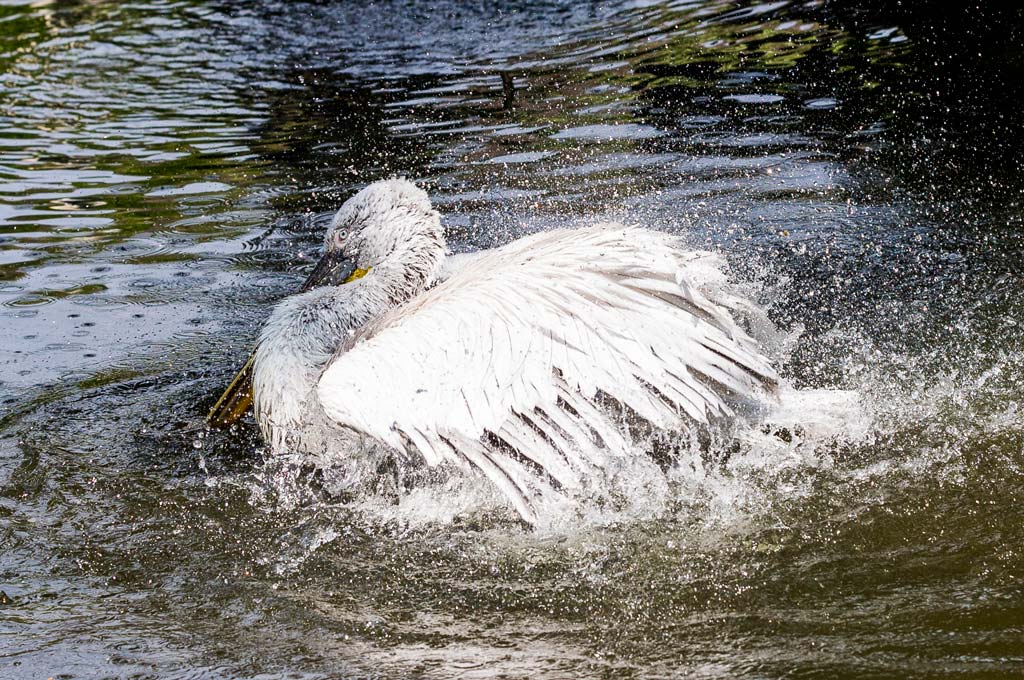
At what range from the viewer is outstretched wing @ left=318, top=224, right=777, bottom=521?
384cm

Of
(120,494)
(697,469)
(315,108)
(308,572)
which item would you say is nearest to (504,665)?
(308,572)

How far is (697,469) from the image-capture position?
3.97m

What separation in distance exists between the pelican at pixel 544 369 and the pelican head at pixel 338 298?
0.05 meters

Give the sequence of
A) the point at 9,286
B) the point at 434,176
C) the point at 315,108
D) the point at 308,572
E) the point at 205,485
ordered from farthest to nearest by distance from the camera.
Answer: the point at 315,108
the point at 434,176
the point at 9,286
the point at 205,485
the point at 308,572

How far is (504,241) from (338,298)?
1.47m

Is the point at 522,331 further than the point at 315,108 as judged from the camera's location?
No

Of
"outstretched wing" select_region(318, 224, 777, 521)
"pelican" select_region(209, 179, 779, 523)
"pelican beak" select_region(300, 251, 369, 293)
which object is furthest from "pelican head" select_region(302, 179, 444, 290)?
"outstretched wing" select_region(318, 224, 777, 521)

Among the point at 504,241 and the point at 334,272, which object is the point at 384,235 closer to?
the point at 334,272

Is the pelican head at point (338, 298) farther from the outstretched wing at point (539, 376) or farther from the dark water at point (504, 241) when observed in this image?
the outstretched wing at point (539, 376)

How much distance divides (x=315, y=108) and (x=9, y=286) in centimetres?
308

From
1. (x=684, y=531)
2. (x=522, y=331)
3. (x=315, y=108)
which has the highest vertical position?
(x=315, y=108)

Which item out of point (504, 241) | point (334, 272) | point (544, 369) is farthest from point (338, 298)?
point (504, 241)

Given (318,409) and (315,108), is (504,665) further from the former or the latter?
(315,108)

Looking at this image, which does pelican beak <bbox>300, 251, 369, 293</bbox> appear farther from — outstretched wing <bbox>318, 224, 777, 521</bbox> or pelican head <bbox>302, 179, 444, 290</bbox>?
outstretched wing <bbox>318, 224, 777, 521</bbox>
